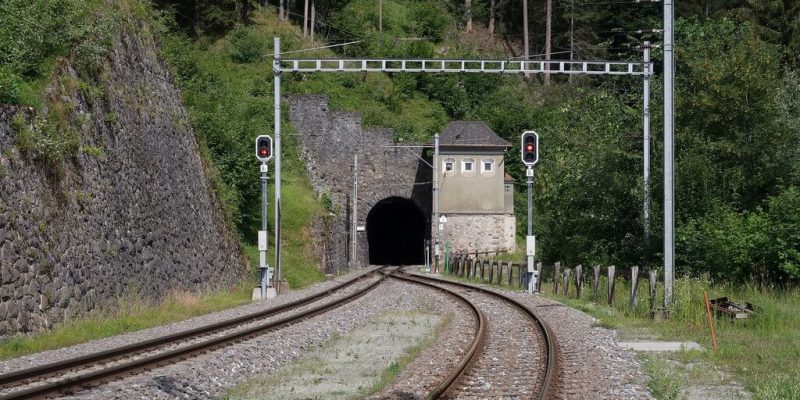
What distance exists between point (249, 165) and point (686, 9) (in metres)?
39.1

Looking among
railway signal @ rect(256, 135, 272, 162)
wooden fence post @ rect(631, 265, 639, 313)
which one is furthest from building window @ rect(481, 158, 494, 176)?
wooden fence post @ rect(631, 265, 639, 313)

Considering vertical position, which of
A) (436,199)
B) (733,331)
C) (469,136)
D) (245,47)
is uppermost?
(245,47)

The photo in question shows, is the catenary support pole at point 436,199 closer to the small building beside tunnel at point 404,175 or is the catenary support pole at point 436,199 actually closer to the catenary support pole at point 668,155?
the small building beside tunnel at point 404,175

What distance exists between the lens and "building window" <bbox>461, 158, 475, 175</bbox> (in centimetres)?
5716

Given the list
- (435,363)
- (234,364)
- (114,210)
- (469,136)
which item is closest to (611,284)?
(435,363)

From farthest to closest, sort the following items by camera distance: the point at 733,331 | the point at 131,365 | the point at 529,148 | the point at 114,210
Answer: the point at 529,148 < the point at 114,210 < the point at 733,331 < the point at 131,365

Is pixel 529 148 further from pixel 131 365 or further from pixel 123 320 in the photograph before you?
pixel 131 365

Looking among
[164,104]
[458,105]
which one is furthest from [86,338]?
[458,105]

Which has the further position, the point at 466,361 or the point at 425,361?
Result: the point at 425,361

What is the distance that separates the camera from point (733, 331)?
600 inches

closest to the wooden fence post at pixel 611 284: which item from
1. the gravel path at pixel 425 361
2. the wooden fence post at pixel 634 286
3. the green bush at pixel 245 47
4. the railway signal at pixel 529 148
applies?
the wooden fence post at pixel 634 286

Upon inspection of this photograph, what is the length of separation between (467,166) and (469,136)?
177 cm

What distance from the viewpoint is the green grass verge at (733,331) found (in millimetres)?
10133

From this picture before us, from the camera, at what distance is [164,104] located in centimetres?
2472
